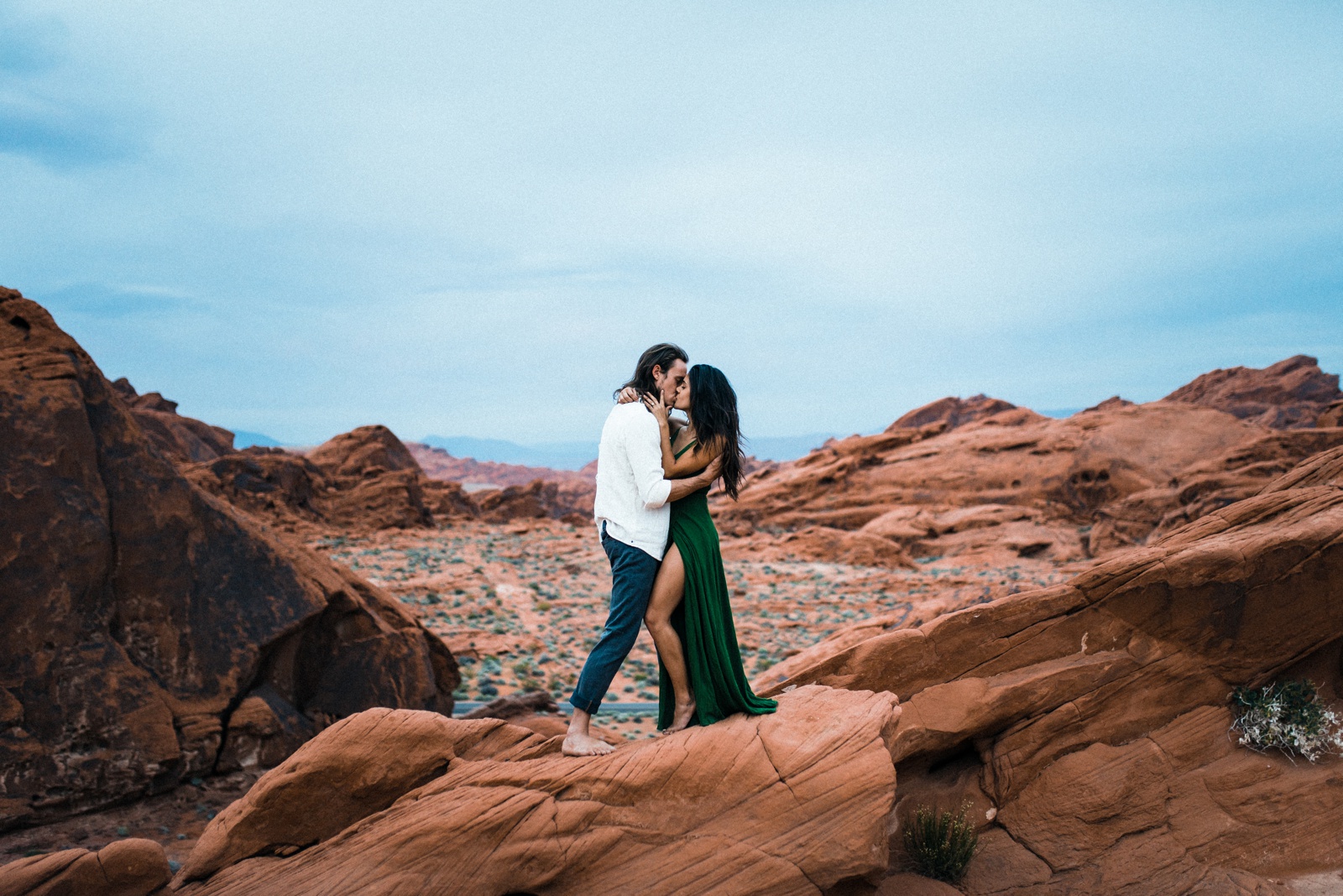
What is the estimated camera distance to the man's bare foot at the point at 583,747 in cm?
539

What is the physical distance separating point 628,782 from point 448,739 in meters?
1.28

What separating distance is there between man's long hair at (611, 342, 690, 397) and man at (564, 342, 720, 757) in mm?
166

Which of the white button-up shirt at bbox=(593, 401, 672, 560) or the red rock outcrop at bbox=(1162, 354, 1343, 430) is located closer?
the white button-up shirt at bbox=(593, 401, 672, 560)

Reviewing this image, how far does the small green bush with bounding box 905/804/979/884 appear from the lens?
629 centimetres

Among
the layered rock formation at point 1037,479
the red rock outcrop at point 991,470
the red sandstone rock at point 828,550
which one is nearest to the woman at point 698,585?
the layered rock formation at point 1037,479

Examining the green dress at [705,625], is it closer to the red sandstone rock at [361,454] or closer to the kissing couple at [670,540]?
the kissing couple at [670,540]

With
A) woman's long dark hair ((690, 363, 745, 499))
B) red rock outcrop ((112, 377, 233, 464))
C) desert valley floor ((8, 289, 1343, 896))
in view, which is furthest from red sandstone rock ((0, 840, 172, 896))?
red rock outcrop ((112, 377, 233, 464))

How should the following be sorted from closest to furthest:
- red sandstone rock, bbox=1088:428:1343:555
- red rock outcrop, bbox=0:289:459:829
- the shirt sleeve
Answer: the shirt sleeve → red rock outcrop, bbox=0:289:459:829 → red sandstone rock, bbox=1088:428:1343:555

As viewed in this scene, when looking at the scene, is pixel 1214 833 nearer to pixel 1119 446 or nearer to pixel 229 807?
pixel 229 807

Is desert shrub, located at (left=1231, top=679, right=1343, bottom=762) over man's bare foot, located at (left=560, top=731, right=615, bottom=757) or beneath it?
beneath

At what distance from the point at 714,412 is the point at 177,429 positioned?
35177mm

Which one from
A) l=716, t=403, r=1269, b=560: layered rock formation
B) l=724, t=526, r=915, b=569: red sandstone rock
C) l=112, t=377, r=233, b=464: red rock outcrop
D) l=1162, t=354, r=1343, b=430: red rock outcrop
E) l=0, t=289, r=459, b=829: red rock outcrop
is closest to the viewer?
l=0, t=289, r=459, b=829: red rock outcrop

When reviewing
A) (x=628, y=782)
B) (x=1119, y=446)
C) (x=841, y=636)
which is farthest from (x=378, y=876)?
(x=1119, y=446)

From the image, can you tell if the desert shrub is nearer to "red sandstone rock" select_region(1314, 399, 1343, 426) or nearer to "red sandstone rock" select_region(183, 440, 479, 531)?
"red sandstone rock" select_region(1314, 399, 1343, 426)
